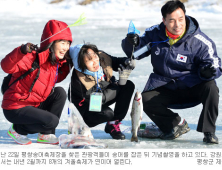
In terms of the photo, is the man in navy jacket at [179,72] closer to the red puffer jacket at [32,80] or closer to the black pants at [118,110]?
the black pants at [118,110]

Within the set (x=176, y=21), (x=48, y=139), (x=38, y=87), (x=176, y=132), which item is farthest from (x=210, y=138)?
(x=38, y=87)

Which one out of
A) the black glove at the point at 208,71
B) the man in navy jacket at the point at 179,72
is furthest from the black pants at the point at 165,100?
the black glove at the point at 208,71

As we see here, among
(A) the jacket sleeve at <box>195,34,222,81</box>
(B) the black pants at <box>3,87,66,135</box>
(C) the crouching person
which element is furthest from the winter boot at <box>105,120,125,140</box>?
(A) the jacket sleeve at <box>195,34,222,81</box>

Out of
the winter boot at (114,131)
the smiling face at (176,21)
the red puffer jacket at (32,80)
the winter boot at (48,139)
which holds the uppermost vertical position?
the smiling face at (176,21)

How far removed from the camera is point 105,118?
3639 mm

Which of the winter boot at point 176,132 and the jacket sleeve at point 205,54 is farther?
the winter boot at point 176,132

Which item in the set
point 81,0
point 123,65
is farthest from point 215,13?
Result: point 123,65

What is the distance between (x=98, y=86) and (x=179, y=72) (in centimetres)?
79

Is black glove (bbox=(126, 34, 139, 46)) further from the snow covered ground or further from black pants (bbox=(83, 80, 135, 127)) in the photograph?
the snow covered ground

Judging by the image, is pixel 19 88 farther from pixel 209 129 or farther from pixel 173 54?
pixel 209 129

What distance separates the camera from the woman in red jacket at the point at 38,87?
3.34 m

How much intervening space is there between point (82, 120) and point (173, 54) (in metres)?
1.06

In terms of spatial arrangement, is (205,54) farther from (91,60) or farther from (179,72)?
(91,60)

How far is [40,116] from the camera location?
342cm
